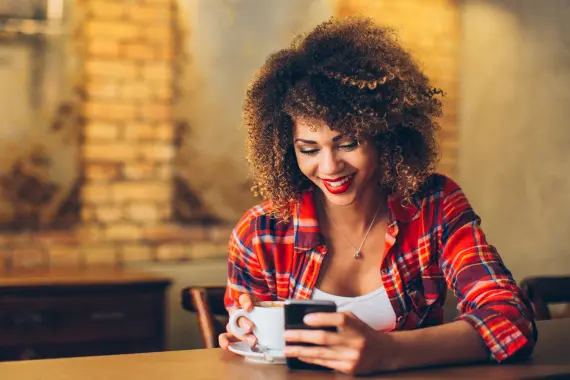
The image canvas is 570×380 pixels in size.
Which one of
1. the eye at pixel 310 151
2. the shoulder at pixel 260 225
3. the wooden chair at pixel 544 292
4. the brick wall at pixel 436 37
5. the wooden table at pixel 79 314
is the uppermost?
the brick wall at pixel 436 37

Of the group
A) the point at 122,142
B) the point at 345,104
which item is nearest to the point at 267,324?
the point at 345,104

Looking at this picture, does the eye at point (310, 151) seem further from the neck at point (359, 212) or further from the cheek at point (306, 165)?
the neck at point (359, 212)

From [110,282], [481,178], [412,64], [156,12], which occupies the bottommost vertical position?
[110,282]

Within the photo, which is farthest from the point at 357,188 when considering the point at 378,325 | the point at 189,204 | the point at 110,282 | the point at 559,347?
the point at 189,204

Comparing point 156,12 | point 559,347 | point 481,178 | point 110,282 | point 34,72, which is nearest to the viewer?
point 559,347

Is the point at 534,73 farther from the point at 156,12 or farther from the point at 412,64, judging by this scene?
the point at 412,64

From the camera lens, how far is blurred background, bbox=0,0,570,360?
10.9 feet

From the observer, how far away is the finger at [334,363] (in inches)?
52.6

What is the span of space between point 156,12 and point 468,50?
168 centimetres

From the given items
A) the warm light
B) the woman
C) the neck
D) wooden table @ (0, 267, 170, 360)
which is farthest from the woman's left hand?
the warm light

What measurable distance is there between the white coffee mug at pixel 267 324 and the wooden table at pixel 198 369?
0.04 meters

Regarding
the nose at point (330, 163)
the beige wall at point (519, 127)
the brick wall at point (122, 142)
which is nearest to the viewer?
the nose at point (330, 163)

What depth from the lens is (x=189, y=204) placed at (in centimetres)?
367

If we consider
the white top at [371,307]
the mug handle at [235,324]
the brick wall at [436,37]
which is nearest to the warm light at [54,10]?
the brick wall at [436,37]
